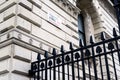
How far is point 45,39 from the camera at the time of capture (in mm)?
6141

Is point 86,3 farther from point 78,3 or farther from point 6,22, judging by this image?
point 6,22

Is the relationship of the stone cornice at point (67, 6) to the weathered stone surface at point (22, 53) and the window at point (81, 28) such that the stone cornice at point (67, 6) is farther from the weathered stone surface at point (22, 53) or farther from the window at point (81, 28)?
the weathered stone surface at point (22, 53)

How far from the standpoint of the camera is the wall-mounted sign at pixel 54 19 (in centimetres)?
672

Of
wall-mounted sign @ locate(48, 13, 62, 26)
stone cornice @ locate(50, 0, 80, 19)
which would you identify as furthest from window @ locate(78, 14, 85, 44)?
wall-mounted sign @ locate(48, 13, 62, 26)

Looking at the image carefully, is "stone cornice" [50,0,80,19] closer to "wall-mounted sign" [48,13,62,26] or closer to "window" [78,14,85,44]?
"wall-mounted sign" [48,13,62,26]

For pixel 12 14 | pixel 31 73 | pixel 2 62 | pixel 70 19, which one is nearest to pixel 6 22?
pixel 12 14

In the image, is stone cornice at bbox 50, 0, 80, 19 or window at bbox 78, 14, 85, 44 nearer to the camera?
stone cornice at bbox 50, 0, 80, 19

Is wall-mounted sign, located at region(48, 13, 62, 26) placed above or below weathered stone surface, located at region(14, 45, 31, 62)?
above

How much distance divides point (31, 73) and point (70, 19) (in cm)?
344

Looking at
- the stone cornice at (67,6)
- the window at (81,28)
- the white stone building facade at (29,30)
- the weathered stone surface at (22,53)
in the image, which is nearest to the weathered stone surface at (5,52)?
the white stone building facade at (29,30)

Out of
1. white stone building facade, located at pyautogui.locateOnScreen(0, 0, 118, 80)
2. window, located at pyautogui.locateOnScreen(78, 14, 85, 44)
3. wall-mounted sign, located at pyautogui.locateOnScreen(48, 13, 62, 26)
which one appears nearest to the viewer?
white stone building facade, located at pyautogui.locateOnScreen(0, 0, 118, 80)

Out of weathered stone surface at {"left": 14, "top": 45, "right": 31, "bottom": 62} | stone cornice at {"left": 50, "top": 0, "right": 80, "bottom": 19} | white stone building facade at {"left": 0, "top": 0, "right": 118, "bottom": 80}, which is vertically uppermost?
stone cornice at {"left": 50, "top": 0, "right": 80, "bottom": 19}

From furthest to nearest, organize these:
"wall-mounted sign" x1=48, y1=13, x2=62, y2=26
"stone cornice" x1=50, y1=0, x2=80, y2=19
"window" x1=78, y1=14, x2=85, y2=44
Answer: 1. "window" x1=78, y1=14, x2=85, y2=44
2. "stone cornice" x1=50, y1=0, x2=80, y2=19
3. "wall-mounted sign" x1=48, y1=13, x2=62, y2=26

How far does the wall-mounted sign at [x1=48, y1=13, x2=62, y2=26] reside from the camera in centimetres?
672
